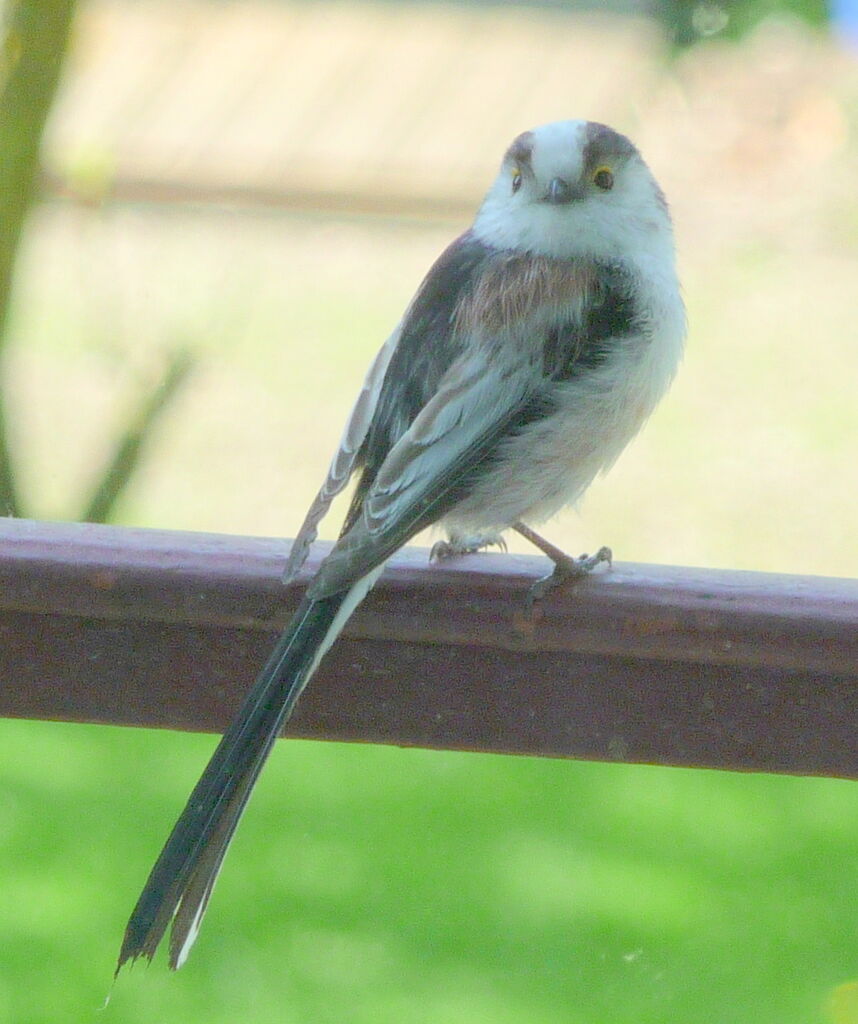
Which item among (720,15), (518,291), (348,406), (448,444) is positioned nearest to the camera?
(448,444)

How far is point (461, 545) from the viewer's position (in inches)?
90.0

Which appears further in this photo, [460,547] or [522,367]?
[460,547]

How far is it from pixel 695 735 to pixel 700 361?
4.47 meters

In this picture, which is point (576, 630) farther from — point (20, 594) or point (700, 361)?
→ point (700, 361)

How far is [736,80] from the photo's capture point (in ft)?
22.8

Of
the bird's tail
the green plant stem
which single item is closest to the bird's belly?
the bird's tail

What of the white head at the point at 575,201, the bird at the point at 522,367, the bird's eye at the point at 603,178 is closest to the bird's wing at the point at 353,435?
the bird at the point at 522,367

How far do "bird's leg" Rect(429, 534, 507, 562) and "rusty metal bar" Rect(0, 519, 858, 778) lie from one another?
23 centimetres

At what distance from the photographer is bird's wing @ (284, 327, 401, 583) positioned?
1997 millimetres

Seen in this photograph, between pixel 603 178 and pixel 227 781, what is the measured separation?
3.84 ft

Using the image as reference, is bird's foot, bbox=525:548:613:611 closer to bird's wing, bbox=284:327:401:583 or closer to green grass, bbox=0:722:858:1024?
bird's wing, bbox=284:327:401:583

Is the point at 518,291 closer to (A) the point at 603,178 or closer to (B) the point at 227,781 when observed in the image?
(A) the point at 603,178

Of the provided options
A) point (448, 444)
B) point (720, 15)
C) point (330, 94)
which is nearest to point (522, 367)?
point (448, 444)

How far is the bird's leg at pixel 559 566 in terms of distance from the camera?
5.55ft
